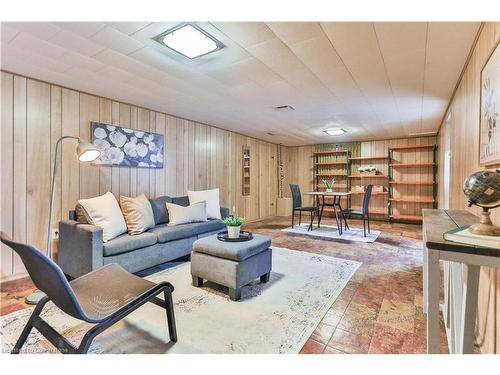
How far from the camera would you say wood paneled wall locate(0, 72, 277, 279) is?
2.60 meters

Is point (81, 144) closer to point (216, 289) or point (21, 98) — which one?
point (21, 98)

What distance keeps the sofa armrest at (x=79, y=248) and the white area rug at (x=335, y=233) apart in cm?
353

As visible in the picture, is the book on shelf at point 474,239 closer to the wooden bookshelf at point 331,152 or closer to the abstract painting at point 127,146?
the abstract painting at point 127,146

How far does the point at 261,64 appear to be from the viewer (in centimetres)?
239

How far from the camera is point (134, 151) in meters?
3.69

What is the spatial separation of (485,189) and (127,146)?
3793 millimetres

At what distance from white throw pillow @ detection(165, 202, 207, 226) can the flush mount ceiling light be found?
199cm

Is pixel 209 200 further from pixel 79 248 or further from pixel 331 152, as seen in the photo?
pixel 331 152

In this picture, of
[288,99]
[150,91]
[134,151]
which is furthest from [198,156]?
[288,99]

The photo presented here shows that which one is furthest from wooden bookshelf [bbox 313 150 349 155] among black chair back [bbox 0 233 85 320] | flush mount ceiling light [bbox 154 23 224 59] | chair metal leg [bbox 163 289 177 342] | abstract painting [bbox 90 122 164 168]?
black chair back [bbox 0 233 85 320]

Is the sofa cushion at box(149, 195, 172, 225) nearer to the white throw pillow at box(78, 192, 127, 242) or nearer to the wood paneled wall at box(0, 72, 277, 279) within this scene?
the wood paneled wall at box(0, 72, 277, 279)

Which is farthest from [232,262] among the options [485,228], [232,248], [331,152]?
[331,152]

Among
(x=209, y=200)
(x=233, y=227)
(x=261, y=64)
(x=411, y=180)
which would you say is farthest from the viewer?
(x=411, y=180)

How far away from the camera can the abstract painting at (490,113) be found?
138cm
